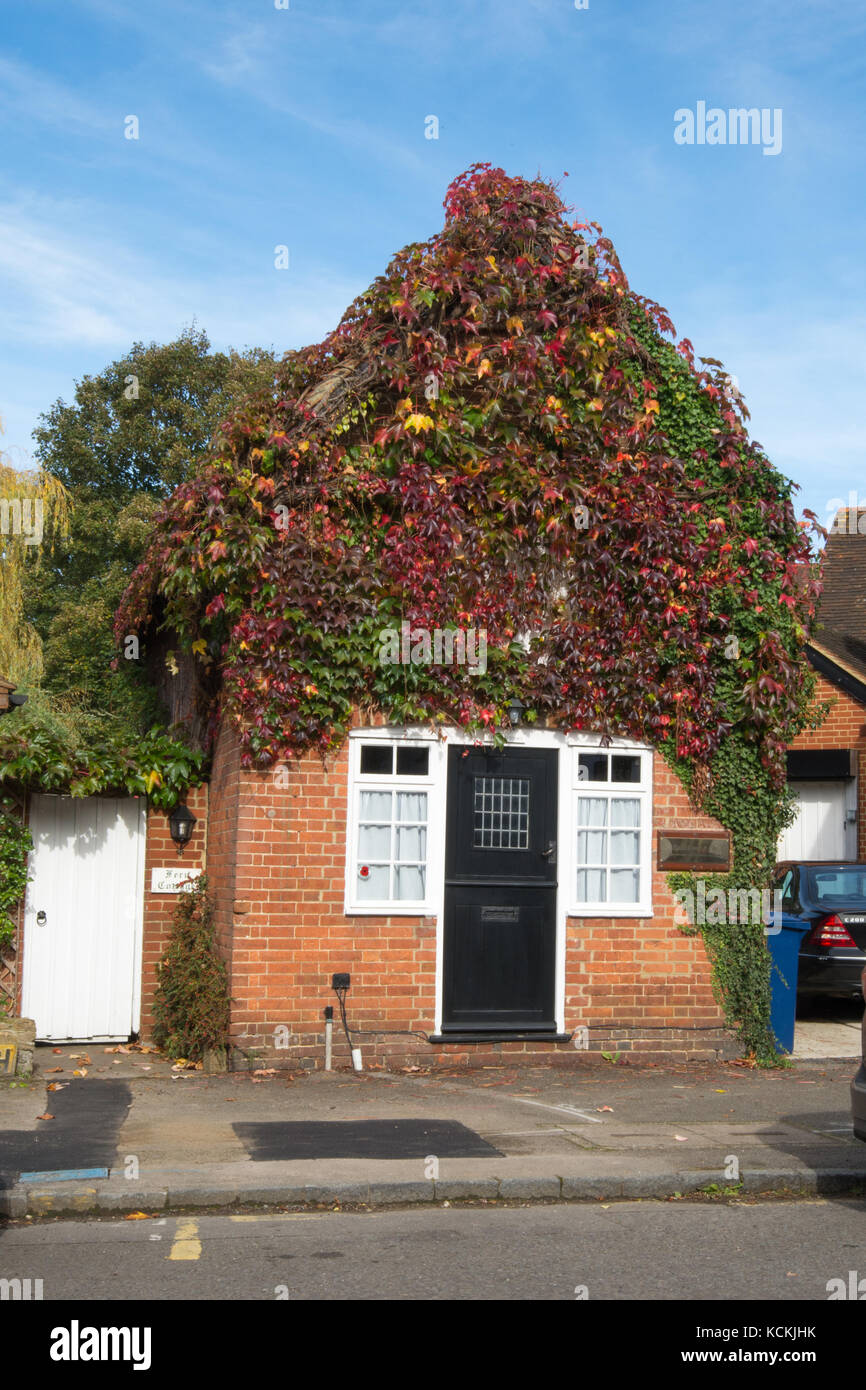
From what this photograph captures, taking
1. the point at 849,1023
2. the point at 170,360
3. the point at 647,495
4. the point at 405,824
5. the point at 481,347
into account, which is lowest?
the point at 849,1023

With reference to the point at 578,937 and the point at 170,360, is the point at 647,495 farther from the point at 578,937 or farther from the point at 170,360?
the point at 170,360

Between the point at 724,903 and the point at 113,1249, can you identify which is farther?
the point at 724,903

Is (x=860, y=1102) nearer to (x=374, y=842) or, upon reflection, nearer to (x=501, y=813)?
(x=501, y=813)

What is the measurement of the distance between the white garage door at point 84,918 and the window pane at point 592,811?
398cm

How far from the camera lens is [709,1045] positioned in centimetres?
1204

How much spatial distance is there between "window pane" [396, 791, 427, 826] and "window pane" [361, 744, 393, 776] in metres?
0.25

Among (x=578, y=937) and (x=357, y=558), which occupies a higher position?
(x=357, y=558)

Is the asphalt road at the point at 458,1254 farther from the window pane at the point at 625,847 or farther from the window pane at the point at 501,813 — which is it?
the window pane at the point at 625,847

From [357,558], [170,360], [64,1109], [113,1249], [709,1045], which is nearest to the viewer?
[113,1249]

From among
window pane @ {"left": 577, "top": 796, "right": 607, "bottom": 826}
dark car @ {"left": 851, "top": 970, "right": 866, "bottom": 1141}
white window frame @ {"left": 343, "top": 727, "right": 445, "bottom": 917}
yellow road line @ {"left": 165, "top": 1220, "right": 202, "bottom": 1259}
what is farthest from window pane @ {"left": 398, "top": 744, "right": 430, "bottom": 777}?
yellow road line @ {"left": 165, "top": 1220, "right": 202, "bottom": 1259}

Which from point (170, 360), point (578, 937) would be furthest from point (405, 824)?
point (170, 360)

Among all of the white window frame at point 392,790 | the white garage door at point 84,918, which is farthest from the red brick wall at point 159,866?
the white window frame at point 392,790
